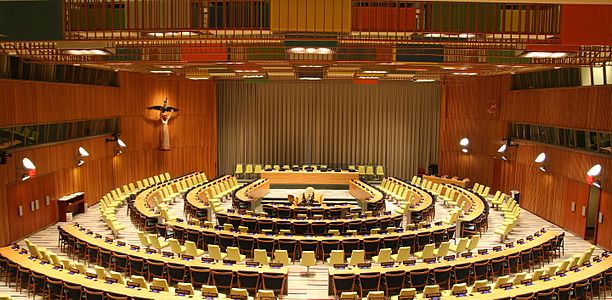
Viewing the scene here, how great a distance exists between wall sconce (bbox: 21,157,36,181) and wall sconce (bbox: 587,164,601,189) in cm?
1799

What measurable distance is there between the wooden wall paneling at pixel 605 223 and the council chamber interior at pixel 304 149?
0.14 metres

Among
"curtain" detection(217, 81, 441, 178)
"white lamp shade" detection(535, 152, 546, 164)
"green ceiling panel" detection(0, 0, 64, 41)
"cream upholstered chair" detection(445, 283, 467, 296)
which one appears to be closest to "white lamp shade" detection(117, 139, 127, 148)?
"curtain" detection(217, 81, 441, 178)

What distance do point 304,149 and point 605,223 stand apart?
696 inches

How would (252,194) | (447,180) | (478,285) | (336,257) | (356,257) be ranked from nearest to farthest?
(478,285), (356,257), (336,257), (252,194), (447,180)

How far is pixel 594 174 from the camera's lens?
16.9 m

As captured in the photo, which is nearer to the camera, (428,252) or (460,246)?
(428,252)

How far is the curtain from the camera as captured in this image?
101ft

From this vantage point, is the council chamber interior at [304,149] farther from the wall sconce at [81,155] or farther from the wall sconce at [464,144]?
the wall sconce at [464,144]

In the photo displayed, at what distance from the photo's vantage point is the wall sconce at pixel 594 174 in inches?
666

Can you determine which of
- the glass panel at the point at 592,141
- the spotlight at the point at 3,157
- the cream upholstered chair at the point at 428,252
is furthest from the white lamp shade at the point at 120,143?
the glass panel at the point at 592,141

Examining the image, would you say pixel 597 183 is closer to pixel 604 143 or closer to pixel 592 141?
pixel 604 143

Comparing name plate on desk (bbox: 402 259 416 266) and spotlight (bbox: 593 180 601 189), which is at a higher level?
spotlight (bbox: 593 180 601 189)

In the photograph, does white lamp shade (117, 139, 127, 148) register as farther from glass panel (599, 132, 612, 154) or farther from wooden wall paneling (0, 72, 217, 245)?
glass panel (599, 132, 612, 154)

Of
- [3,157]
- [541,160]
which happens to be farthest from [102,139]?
[541,160]
